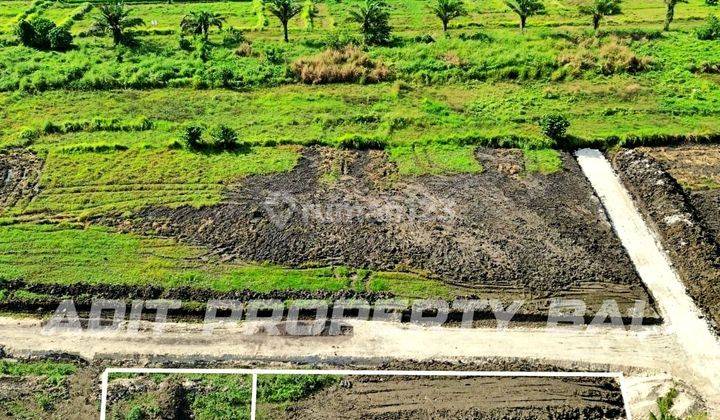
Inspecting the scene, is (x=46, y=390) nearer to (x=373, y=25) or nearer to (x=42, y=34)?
(x=42, y=34)

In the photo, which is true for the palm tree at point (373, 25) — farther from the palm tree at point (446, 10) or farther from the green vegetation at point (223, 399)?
the green vegetation at point (223, 399)

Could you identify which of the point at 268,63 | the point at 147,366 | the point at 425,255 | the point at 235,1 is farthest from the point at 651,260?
the point at 235,1

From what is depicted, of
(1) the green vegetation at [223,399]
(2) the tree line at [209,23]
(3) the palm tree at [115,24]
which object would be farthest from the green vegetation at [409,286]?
(3) the palm tree at [115,24]

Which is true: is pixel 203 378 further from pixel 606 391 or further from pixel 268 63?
pixel 268 63

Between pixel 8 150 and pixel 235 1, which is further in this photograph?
pixel 235 1

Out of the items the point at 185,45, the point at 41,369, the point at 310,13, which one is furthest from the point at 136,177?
the point at 310,13

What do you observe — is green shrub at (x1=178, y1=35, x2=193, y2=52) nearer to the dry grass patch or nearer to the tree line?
the tree line
